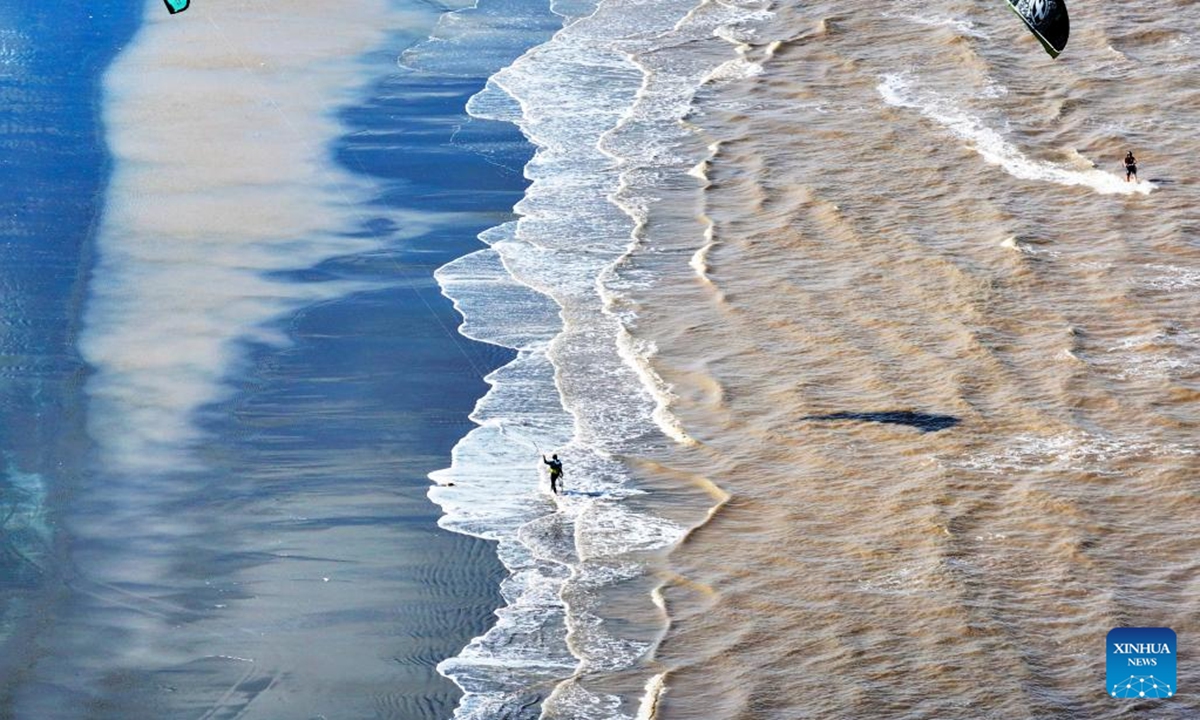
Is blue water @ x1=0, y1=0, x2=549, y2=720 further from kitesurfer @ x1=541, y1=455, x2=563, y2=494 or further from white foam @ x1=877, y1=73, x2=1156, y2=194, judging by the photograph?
white foam @ x1=877, y1=73, x2=1156, y2=194

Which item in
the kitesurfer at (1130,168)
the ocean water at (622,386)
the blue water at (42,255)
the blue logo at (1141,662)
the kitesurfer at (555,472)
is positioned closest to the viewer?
the blue logo at (1141,662)

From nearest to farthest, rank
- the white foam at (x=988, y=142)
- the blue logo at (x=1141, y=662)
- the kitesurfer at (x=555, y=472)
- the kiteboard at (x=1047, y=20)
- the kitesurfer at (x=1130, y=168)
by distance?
the blue logo at (x=1141, y=662)
the kiteboard at (x=1047, y=20)
the kitesurfer at (x=555, y=472)
the kitesurfer at (x=1130, y=168)
the white foam at (x=988, y=142)

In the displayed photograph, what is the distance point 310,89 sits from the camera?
31.0 metres

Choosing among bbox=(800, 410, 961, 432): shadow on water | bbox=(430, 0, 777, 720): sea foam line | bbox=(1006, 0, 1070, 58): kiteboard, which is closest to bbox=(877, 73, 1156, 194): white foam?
bbox=(430, 0, 777, 720): sea foam line

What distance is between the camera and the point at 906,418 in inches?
805

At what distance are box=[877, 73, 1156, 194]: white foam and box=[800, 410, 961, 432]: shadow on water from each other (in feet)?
24.2

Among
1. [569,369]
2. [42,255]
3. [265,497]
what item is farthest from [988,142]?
[265,497]

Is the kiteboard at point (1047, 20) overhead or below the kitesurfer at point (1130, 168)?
overhead

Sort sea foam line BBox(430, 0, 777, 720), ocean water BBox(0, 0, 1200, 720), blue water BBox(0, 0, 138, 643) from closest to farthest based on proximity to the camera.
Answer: ocean water BBox(0, 0, 1200, 720)
sea foam line BBox(430, 0, 777, 720)
blue water BBox(0, 0, 138, 643)

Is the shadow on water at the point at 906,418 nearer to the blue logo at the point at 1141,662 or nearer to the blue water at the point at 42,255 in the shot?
the blue logo at the point at 1141,662

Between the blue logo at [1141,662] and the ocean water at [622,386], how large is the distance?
247mm

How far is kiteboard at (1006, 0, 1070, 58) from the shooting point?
16391 mm

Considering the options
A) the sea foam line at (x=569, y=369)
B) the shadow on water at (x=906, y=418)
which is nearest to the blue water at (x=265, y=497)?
the sea foam line at (x=569, y=369)

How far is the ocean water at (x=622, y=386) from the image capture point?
16.6 m
